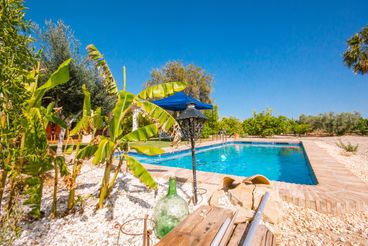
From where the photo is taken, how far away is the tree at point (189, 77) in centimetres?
2683

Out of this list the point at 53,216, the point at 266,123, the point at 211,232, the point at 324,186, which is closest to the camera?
the point at 211,232

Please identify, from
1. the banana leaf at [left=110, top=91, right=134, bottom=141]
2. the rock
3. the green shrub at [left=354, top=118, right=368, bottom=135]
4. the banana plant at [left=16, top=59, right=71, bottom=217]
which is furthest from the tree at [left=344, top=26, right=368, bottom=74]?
the green shrub at [left=354, top=118, right=368, bottom=135]

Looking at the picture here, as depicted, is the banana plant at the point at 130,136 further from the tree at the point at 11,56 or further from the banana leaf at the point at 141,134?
the tree at the point at 11,56

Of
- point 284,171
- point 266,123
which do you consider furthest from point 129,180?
point 266,123

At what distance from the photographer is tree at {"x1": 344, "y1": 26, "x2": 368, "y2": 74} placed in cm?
1345

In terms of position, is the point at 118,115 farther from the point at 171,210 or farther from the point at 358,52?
the point at 358,52

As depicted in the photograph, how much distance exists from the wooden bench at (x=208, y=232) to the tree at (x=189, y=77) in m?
25.5

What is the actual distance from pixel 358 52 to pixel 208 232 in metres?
18.8

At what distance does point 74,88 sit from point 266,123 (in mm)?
21457

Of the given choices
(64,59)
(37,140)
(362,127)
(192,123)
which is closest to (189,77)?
(64,59)

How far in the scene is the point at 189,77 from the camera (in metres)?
27.4

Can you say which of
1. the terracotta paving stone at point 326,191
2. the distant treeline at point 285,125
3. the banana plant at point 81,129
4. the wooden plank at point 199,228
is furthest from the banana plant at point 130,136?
the distant treeline at point 285,125

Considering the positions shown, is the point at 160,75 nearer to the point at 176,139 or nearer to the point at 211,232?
the point at 176,139

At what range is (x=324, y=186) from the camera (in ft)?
15.4
